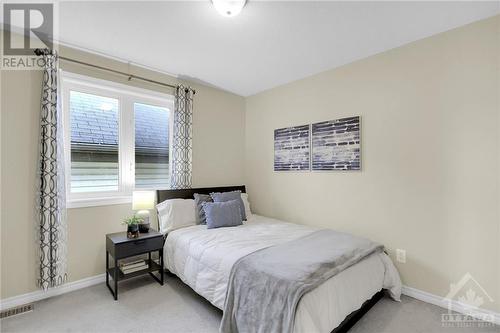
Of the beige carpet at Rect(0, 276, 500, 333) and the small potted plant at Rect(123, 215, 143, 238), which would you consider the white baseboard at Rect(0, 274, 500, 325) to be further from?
the small potted plant at Rect(123, 215, 143, 238)

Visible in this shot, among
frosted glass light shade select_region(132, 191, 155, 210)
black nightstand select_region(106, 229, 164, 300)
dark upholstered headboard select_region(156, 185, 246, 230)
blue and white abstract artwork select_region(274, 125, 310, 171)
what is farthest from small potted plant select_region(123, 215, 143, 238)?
blue and white abstract artwork select_region(274, 125, 310, 171)

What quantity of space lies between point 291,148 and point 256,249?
1.83 meters

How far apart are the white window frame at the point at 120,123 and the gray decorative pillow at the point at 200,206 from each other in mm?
822

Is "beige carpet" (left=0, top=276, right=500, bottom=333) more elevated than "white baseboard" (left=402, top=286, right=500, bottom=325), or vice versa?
"white baseboard" (left=402, top=286, right=500, bottom=325)

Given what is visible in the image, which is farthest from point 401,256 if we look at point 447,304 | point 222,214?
point 222,214

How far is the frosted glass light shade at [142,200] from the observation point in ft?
9.00

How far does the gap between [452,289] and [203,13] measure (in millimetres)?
3358

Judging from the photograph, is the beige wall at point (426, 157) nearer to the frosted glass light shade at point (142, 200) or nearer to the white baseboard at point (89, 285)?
the white baseboard at point (89, 285)

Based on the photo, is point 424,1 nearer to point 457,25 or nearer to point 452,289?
point 457,25

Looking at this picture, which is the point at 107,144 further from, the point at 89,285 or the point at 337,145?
the point at 337,145

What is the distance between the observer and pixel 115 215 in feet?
9.52

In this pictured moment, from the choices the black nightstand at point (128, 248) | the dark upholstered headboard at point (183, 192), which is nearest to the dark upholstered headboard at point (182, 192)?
the dark upholstered headboard at point (183, 192)

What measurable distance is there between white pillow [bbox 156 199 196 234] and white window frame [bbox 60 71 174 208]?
1.47 ft

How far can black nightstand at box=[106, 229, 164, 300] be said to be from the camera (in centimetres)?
241
